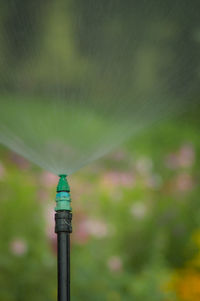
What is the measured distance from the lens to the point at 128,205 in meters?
3.48

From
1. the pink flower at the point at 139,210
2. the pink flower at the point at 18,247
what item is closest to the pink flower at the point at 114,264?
the pink flower at the point at 139,210

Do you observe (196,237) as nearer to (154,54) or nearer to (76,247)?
(76,247)

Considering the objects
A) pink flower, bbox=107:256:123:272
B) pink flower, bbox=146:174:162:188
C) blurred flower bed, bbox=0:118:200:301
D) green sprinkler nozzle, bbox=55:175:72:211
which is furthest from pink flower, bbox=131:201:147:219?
green sprinkler nozzle, bbox=55:175:72:211

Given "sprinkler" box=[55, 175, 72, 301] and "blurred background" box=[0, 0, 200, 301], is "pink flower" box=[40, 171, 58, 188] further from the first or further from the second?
"sprinkler" box=[55, 175, 72, 301]

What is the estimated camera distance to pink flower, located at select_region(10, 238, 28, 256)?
303 centimetres

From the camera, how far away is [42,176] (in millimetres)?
3426

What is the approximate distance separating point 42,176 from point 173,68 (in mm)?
1893

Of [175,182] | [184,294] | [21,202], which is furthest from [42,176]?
[184,294]

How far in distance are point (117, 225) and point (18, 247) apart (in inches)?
28.7

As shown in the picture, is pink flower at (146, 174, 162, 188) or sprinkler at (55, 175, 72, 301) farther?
pink flower at (146, 174, 162, 188)

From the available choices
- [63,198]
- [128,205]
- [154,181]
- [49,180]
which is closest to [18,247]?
[49,180]

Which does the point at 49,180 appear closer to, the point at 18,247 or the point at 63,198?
the point at 18,247

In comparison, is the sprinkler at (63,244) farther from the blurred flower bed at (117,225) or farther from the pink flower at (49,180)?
the pink flower at (49,180)

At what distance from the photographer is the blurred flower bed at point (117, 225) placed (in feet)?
9.75
